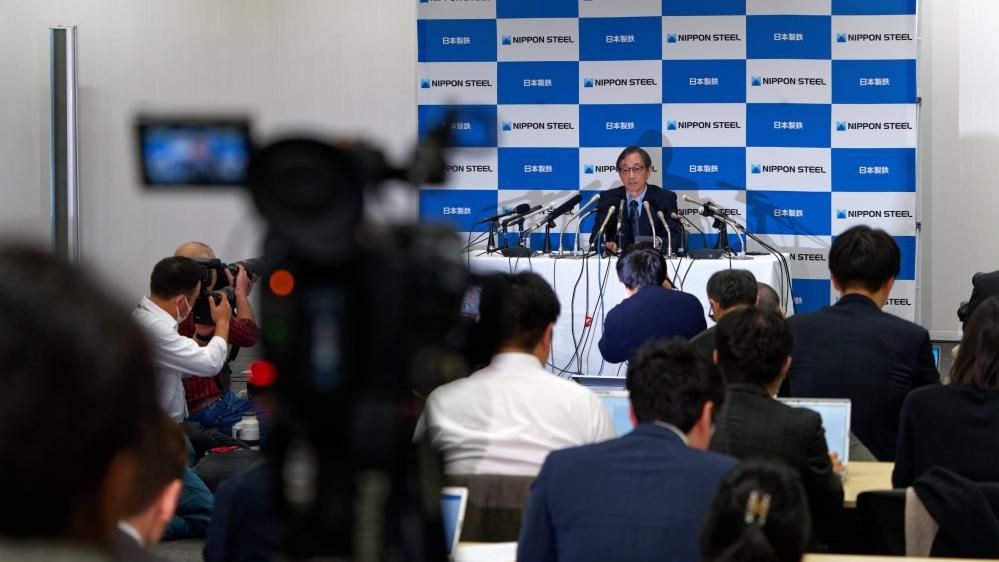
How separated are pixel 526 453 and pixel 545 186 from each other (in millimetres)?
5217

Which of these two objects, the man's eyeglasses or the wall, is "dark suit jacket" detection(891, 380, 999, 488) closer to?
the man's eyeglasses

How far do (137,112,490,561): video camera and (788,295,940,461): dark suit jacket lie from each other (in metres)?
2.65

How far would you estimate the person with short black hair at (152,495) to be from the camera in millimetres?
639

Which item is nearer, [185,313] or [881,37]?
[185,313]

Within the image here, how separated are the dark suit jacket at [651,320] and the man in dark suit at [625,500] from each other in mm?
2154

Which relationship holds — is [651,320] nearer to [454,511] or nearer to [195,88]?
[454,511]

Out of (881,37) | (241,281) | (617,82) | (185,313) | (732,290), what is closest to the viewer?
(732,290)

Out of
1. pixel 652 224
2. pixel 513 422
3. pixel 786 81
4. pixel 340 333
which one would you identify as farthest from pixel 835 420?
pixel 786 81

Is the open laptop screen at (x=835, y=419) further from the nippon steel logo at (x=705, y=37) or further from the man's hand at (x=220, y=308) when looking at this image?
the nippon steel logo at (x=705, y=37)

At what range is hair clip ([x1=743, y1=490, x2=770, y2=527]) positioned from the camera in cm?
158

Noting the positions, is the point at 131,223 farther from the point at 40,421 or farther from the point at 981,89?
the point at 40,421

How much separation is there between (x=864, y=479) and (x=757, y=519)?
59.9 inches

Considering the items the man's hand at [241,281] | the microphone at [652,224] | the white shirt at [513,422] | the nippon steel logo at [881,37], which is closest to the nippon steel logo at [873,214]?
the nippon steel logo at [881,37]

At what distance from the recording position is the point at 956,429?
2.72 m
